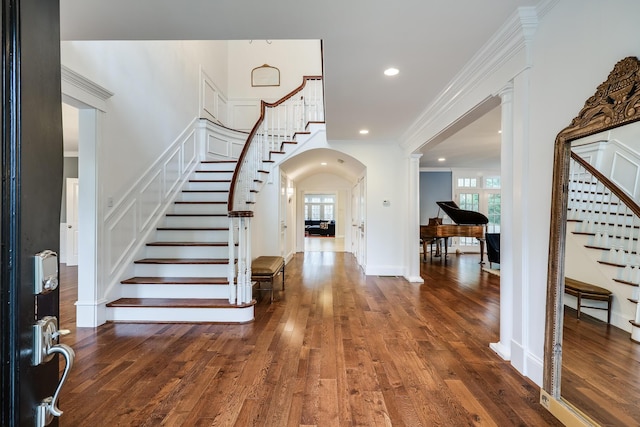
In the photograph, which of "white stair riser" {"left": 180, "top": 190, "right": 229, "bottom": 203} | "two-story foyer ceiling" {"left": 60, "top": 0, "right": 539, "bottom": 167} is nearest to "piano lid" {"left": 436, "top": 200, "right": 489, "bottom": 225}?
"two-story foyer ceiling" {"left": 60, "top": 0, "right": 539, "bottom": 167}

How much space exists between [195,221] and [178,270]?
101 centimetres

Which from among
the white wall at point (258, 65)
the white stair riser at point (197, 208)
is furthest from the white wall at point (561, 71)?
the white wall at point (258, 65)

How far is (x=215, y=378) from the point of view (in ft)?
7.30

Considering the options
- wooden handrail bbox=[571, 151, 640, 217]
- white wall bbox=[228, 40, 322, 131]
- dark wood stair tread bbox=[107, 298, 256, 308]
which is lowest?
dark wood stair tread bbox=[107, 298, 256, 308]

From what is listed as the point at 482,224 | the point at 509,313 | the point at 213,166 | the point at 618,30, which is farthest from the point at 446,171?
the point at 618,30

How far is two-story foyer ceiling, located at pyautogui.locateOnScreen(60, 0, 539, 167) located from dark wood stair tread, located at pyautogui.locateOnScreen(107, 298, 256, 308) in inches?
99.4

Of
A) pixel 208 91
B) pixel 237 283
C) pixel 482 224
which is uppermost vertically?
pixel 208 91

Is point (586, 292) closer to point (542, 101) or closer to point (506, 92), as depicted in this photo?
→ point (542, 101)

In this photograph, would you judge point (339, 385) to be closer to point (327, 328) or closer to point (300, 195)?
point (327, 328)

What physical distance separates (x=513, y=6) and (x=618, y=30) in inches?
27.5

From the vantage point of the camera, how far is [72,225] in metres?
6.93

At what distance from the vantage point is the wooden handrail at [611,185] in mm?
1393

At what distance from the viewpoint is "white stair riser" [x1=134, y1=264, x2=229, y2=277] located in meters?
3.84

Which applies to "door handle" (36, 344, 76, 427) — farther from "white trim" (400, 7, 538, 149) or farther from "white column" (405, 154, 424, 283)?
"white column" (405, 154, 424, 283)
